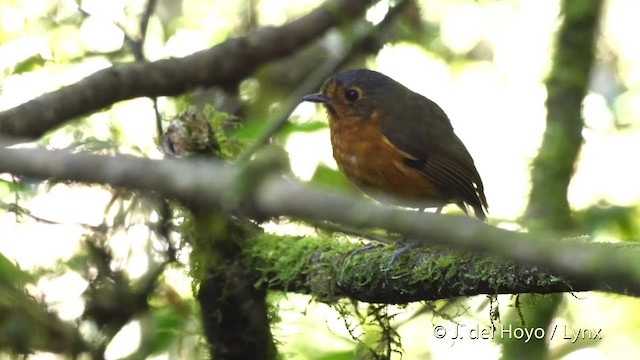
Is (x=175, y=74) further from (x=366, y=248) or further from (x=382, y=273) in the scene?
(x=382, y=273)

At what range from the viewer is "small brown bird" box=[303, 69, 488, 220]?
3199 mm

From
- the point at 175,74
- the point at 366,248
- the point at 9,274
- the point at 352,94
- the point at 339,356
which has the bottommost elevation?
the point at 339,356

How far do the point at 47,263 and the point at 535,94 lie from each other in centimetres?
333

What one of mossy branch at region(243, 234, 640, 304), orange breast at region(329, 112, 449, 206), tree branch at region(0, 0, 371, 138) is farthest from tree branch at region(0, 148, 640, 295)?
orange breast at region(329, 112, 449, 206)

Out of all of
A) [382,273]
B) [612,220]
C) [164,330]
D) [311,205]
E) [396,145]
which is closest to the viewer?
[311,205]

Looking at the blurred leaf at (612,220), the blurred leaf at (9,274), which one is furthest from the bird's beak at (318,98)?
the blurred leaf at (9,274)

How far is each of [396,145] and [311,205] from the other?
2.23 m

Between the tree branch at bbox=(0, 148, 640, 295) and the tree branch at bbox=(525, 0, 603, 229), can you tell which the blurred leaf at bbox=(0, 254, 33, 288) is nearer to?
the tree branch at bbox=(0, 148, 640, 295)

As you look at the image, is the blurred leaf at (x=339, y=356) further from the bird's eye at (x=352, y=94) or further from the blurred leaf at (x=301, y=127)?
the bird's eye at (x=352, y=94)

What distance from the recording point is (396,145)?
3250 mm

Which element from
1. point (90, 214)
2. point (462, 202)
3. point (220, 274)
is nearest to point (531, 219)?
point (462, 202)

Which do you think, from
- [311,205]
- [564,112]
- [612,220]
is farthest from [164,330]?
[311,205]

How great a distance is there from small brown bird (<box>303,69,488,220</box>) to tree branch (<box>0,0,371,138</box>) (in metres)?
0.25

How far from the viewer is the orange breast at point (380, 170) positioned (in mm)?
3176
